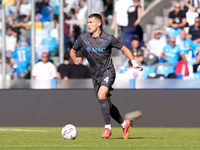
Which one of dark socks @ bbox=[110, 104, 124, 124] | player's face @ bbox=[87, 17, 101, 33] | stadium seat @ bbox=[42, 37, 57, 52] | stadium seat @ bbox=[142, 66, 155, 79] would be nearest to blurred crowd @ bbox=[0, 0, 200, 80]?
stadium seat @ bbox=[42, 37, 57, 52]

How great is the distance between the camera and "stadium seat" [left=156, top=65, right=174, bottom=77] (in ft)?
48.7

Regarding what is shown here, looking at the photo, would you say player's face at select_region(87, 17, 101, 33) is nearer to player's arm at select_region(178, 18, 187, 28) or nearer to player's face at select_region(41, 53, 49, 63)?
player's face at select_region(41, 53, 49, 63)

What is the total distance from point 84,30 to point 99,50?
6.59 metres

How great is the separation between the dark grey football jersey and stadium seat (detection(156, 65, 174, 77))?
555 cm

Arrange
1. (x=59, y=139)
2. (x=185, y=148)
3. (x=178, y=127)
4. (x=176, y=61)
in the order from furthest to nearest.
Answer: (x=176, y=61)
(x=178, y=127)
(x=59, y=139)
(x=185, y=148)

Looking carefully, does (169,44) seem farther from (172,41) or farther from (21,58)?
(21,58)

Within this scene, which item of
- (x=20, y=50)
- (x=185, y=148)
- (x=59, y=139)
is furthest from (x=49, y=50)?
(x=185, y=148)

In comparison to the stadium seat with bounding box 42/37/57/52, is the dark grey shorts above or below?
below

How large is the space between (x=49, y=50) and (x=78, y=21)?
3.59ft

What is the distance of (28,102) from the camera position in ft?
45.7

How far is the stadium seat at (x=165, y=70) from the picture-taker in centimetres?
1484

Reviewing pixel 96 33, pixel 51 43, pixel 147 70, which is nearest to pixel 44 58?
pixel 51 43

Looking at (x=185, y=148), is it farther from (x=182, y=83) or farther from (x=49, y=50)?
(x=49, y=50)

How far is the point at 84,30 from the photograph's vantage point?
1587 cm
